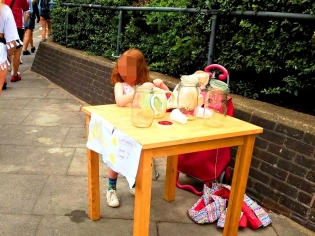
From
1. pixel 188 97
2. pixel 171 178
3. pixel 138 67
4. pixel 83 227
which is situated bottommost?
pixel 83 227

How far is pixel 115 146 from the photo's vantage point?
2133 mm

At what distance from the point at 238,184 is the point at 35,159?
2311mm

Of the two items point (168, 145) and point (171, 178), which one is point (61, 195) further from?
point (168, 145)

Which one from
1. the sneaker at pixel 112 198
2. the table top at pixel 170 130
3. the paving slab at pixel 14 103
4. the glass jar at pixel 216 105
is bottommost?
the paving slab at pixel 14 103

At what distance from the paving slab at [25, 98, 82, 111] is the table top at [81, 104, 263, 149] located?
139 inches

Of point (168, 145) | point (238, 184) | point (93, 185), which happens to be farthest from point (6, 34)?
point (238, 184)

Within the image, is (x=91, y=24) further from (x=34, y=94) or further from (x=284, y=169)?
(x=284, y=169)

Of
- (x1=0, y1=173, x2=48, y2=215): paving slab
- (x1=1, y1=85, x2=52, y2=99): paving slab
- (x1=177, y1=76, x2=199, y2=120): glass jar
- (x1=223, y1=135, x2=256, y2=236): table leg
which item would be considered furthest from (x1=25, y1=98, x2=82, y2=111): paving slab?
(x1=223, y1=135, x2=256, y2=236): table leg

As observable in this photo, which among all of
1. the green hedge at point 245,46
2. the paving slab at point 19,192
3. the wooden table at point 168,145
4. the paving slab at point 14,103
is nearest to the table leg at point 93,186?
the wooden table at point 168,145

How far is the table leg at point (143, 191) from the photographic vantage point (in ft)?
6.35

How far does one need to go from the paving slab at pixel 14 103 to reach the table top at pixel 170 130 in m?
3.74

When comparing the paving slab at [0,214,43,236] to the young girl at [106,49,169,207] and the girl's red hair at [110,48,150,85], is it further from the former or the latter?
the girl's red hair at [110,48,150,85]

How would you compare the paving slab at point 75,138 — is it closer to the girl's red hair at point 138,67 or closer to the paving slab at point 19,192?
the paving slab at point 19,192

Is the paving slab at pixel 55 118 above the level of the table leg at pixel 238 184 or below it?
below
